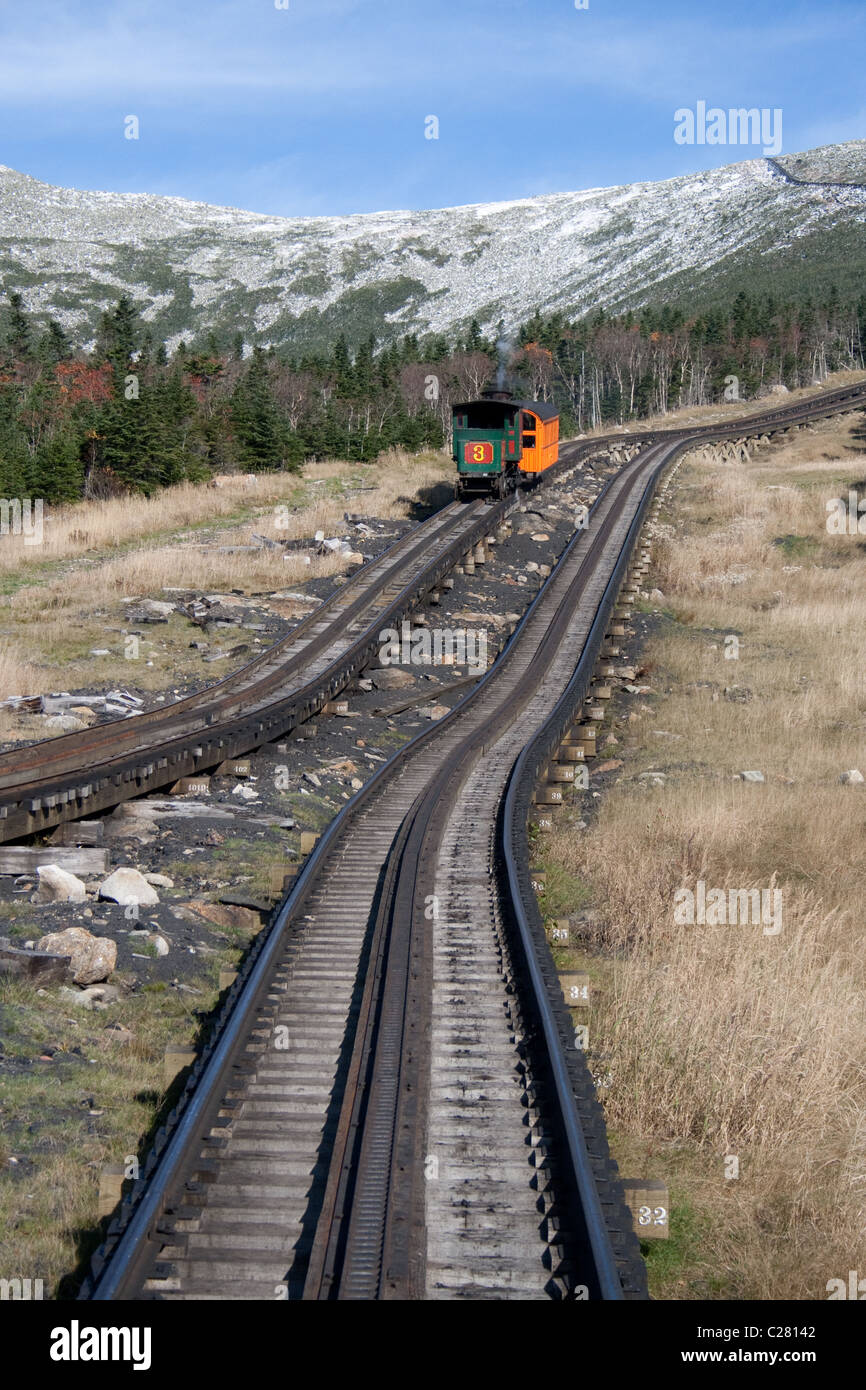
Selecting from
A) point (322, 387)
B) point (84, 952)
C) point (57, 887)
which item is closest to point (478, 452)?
point (57, 887)

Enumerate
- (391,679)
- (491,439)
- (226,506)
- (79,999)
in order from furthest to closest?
(226,506) → (491,439) → (391,679) → (79,999)

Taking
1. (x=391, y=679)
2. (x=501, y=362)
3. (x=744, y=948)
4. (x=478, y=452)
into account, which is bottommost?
(x=744, y=948)

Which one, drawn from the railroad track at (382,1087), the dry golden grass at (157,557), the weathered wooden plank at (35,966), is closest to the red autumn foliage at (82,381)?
the dry golden grass at (157,557)

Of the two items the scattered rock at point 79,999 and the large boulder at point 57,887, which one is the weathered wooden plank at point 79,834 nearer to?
the large boulder at point 57,887

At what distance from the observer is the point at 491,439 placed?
Result: 31391mm

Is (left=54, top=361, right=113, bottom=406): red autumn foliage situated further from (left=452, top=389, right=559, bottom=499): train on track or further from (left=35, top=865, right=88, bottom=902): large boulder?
(left=35, top=865, right=88, bottom=902): large boulder

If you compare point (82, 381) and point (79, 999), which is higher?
point (82, 381)

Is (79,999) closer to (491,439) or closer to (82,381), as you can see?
(491,439)

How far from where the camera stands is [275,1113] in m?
7.12

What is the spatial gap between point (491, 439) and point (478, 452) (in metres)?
0.52

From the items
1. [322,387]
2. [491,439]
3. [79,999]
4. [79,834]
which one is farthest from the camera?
[322,387]

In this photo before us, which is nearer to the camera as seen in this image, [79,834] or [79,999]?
[79,999]

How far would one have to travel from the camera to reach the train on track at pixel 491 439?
31359 mm
